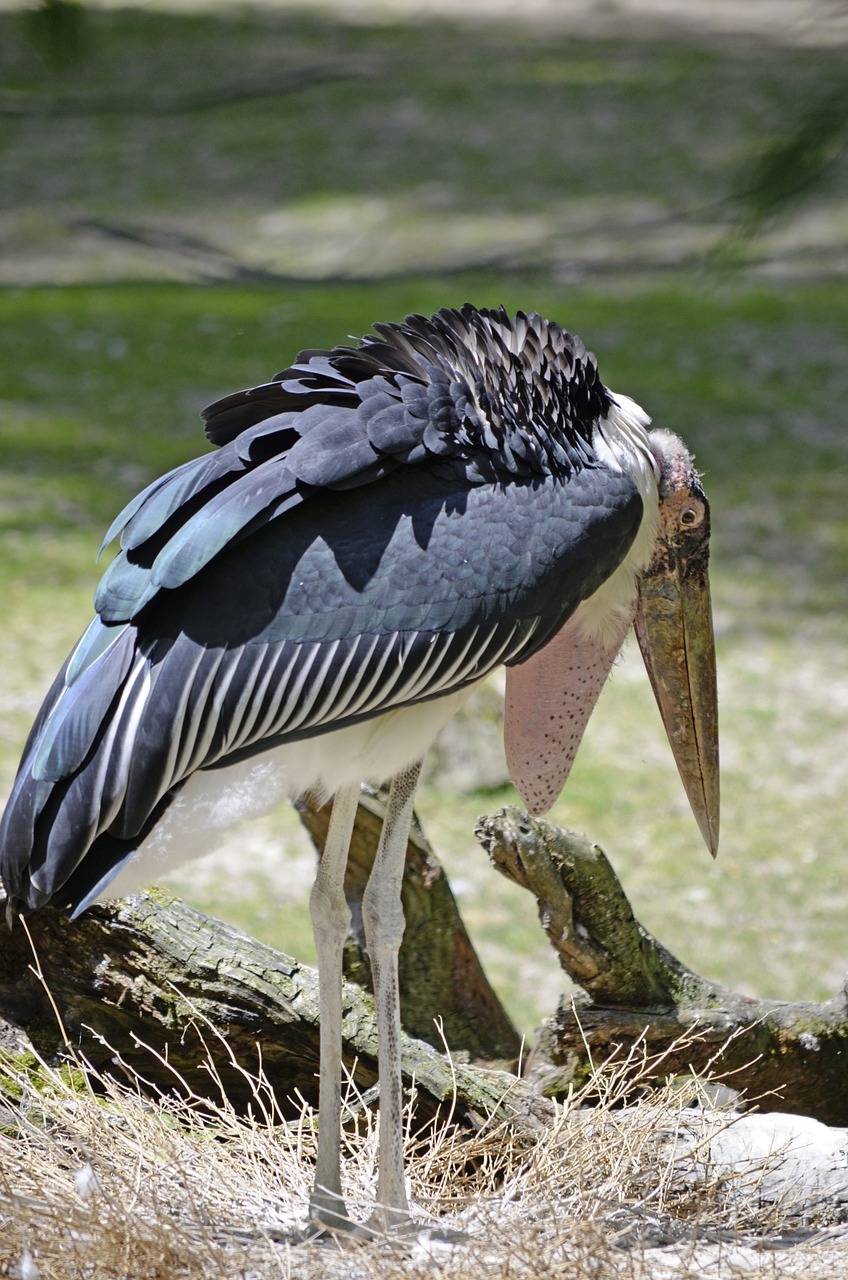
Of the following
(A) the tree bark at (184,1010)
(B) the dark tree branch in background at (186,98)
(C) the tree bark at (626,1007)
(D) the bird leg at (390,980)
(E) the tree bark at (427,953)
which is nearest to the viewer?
(B) the dark tree branch in background at (186,98)

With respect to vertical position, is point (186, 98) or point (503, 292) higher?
point (503, 292)

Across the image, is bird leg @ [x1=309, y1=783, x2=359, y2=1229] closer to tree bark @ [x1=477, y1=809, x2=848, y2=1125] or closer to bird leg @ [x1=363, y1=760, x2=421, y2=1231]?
bird leg @ [x1=363, y1=760, x2=421, y2=1231]

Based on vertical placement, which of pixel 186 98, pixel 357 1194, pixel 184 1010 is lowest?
pixel 357 1194

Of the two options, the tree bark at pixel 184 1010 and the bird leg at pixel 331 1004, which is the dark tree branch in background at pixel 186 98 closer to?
the bird leg at pixel 331 1004

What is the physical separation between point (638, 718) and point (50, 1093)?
3.27 m

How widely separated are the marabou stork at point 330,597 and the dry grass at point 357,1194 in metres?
0.16

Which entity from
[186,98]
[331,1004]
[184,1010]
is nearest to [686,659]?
[331,1004]

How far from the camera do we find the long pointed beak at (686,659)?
276 cm

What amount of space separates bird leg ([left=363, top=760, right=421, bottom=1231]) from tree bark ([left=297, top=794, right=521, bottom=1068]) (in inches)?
18.5

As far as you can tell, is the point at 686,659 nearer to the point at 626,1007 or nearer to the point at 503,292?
the point at 626,1007

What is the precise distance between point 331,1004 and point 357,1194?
0.36m

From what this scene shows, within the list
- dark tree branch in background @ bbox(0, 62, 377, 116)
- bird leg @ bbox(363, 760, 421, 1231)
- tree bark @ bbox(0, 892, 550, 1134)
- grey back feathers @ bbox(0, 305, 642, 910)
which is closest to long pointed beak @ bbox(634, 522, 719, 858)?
grey back feathers @ bbox(0, 305, 642, 910)

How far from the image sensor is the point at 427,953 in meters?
3.21

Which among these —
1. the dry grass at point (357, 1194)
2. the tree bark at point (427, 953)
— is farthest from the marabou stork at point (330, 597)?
the tree bark at point (427, 953)
